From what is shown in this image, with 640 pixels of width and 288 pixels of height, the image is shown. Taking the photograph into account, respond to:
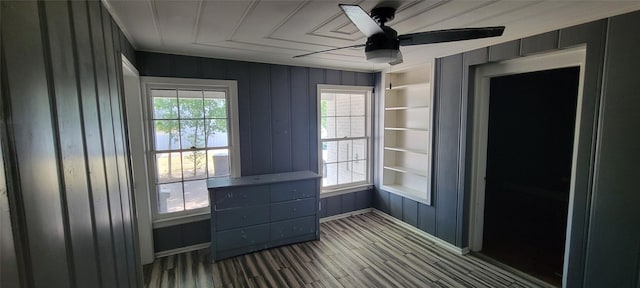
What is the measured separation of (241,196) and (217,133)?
0.87 meters

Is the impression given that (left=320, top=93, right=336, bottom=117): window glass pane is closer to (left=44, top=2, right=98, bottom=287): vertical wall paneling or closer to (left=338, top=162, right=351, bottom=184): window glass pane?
(left=338, top=162, right=351, bottom=184): window glass pane

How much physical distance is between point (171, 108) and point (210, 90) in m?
0.48

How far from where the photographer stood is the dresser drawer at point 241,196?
2998 millimetres

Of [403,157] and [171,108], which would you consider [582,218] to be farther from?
[171,108]

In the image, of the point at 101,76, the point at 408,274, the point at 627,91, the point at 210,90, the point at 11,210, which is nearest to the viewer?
the point at 11,210

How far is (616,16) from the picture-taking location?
1955 millimetres

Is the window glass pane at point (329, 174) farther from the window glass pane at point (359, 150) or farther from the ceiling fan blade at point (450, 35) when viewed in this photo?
the ceiling fan blade at point (450, 35)

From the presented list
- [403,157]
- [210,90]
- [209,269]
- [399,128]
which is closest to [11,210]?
[209,269]

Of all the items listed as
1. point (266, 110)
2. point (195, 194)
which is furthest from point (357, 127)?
point (195, 194)

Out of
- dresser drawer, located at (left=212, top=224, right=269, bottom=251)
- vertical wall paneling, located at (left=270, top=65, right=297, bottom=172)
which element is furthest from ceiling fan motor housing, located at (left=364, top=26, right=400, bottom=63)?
dresser drawer, located at (left=212, top=224, right=269, bottom=251)

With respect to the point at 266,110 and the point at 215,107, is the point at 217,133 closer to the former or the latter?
the point at 215,107

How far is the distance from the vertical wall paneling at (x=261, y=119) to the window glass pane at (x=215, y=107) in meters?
0.35

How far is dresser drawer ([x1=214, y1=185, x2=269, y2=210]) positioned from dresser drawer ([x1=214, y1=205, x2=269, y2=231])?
0.20 feet

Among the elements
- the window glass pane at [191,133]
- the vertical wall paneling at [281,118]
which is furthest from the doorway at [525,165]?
the window glass pane at [191,133]
